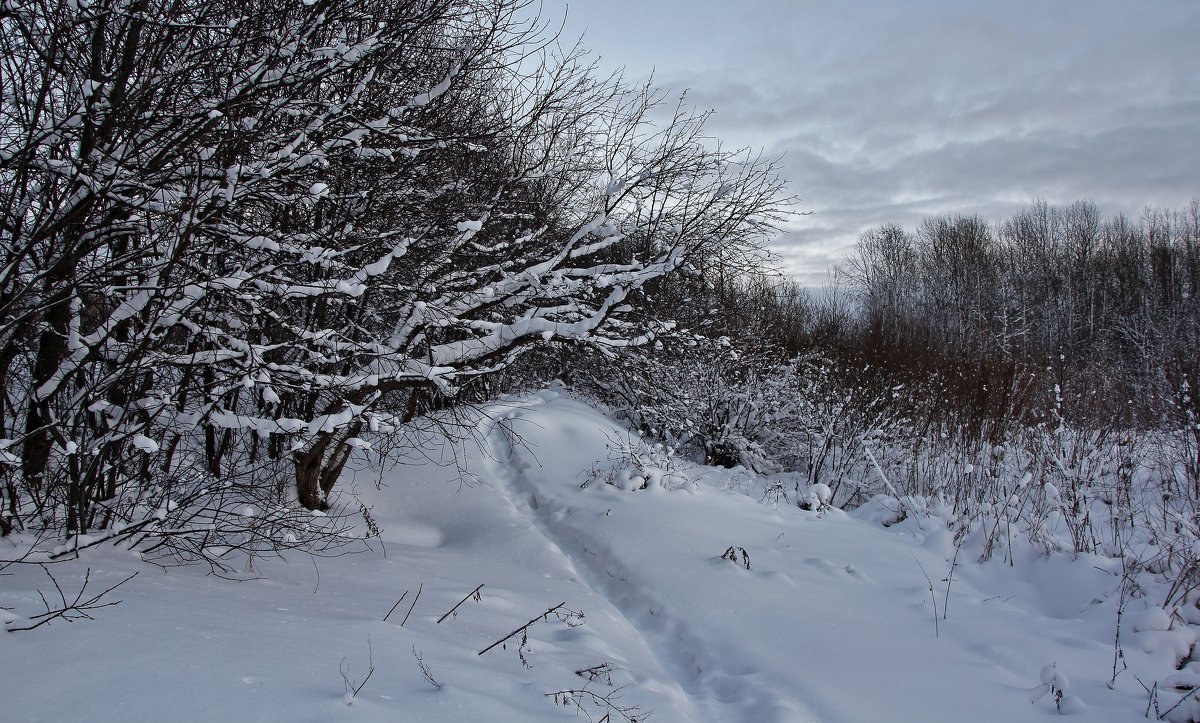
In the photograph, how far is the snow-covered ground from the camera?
80.7 inches

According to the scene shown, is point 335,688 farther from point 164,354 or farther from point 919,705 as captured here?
point 919,705

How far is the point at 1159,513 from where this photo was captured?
19.1 feet

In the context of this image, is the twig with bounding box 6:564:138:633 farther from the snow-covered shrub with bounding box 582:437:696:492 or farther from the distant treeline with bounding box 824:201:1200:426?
the distant treeline with bounding box 824:201:1200:426

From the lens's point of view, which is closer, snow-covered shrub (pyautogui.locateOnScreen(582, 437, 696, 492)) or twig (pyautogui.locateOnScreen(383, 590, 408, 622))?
twig (pyautogui.locateOnScreen(383, 590, 408, 622))

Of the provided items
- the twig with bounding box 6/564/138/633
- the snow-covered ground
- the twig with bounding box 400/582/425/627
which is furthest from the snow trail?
the twig with bounding box 6/564/138/633

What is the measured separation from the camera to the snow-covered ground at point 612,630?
6.73 ft

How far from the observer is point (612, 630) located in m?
3.84

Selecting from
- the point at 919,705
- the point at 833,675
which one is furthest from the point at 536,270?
the point at 919,705

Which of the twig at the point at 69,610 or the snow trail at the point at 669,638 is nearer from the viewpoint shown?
the twig at the point at 69,610

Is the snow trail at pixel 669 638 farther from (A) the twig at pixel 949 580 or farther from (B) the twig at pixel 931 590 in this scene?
(A) the twig at pixel 949 580

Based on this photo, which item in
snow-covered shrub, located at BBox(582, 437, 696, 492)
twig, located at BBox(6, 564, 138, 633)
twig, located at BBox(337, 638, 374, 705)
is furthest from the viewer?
snow-covered shrub, located at BBox(582, 437, 696, 492)

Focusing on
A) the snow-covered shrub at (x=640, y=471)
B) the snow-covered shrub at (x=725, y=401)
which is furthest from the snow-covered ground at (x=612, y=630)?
the snow-covered shrub at (x=725, y=401)

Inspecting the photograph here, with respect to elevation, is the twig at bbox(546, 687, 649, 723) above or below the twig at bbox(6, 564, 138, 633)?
below

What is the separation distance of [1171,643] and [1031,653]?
665 mm
